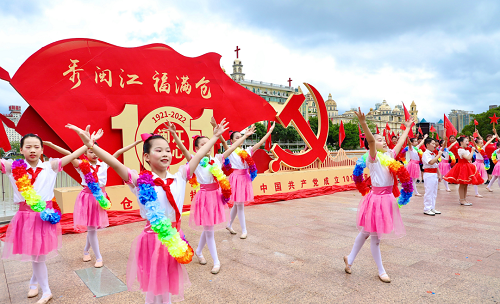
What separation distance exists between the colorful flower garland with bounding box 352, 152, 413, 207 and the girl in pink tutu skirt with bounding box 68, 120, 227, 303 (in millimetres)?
2348

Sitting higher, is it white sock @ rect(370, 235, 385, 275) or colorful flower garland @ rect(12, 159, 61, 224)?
colorful flower garland @ rect(12, 159, 61, 224)

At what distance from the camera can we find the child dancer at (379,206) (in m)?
3.41

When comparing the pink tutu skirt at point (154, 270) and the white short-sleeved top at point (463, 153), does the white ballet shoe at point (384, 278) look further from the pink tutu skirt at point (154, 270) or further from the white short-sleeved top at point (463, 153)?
the white short-sleeved top at point (463, 153)

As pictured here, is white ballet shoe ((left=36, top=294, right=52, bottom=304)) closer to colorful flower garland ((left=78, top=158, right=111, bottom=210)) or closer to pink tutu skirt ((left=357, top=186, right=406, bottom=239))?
colorful flower garland ((left=78, top=158, right=111, bottom=210))

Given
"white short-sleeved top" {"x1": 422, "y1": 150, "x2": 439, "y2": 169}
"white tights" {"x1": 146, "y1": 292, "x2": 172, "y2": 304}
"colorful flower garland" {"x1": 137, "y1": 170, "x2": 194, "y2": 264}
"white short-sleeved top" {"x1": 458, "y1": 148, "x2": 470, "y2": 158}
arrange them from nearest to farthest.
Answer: "colorful flower garland" {"x1": 137, "y1": 170, "x2": 194, "y2": 264} < "white tights" {"x1": 146, "y1": 292, "x2": 172, "y2": 304} < "white short-sleeved top" {"x1": 422, "y1": 150, "x2": 439, "y2": 169} < "white short-sleeved top" {"x1": 458, "y1": 148, "x2": 470, "y2": 158}

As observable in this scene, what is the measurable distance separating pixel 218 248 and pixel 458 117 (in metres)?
90.0

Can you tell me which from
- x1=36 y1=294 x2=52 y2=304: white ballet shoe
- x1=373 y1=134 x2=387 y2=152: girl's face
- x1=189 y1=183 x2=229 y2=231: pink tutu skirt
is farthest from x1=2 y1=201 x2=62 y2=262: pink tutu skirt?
x1=373 y1=134 x2=387 y2=152: girl's face

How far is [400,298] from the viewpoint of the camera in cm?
298

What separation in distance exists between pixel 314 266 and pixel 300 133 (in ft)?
19.3

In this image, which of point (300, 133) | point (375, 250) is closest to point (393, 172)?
point (375, 250)

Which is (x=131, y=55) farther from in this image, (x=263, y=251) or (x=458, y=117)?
(x=458, y=117)

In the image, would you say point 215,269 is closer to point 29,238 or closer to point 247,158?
point 29,238

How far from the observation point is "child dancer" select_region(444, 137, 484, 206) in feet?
24.1

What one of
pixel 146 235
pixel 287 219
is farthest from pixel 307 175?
pixel 146 235
